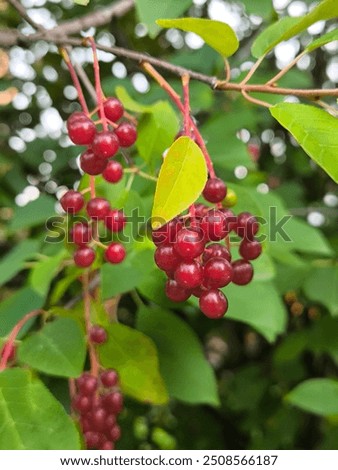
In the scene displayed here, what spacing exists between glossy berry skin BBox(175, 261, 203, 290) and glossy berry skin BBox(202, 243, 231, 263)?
31mm

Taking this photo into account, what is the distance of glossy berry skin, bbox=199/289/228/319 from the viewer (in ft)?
2.43

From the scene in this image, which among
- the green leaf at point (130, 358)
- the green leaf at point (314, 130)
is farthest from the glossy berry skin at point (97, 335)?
the green leaf at point (314, 130)

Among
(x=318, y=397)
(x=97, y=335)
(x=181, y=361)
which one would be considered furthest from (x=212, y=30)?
(x=318, y=397)

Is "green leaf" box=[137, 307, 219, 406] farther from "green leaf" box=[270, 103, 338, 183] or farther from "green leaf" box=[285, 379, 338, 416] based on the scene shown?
"green leaf" box=[270, 103, 338, 183]

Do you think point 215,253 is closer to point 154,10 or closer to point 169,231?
point 169,231

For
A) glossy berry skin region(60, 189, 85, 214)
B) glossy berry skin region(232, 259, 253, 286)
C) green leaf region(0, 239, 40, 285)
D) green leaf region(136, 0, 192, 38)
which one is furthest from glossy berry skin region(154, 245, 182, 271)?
green leaf region(0, 239, 40, 285)

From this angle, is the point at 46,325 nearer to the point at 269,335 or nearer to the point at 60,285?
the point at 60,285

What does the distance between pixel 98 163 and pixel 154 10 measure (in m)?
0.39

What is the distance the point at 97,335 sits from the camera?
1059mm

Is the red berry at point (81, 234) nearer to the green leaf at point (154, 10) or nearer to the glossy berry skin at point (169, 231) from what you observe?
the glossy berry skin at point (169, 231)

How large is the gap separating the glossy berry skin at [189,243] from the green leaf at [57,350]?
0.34 metres

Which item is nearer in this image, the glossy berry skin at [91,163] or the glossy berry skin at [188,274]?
the glossy berry skin at [188,274]

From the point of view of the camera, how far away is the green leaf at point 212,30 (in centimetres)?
77

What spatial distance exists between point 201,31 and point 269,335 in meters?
0.70
